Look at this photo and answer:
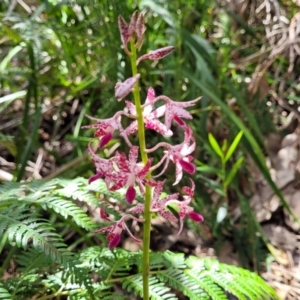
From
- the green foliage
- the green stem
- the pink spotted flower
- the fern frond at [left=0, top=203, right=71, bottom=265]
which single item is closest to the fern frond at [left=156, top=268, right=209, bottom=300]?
the green foliage

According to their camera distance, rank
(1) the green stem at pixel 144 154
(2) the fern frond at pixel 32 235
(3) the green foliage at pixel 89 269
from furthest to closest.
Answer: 1. (3) the green foliage at pixel 89 269
2. (2) the fern frond at pixel 32 235
3. (1) the green stem at pixel 144 154

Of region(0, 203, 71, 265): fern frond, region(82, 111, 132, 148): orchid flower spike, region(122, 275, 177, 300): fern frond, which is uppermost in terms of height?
region(82, 111, 132, 148): orchid flower spike

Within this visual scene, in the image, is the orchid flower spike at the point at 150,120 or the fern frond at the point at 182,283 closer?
the orchid flower spike at the point at 150,120

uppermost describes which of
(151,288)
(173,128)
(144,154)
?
(173,128)

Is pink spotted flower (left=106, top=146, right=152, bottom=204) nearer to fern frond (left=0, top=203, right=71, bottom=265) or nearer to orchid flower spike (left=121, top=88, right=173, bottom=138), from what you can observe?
orchid flower spike (left=121, top=88, right=173, bottom=138)

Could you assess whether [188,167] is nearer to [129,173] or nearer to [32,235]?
[129,173]

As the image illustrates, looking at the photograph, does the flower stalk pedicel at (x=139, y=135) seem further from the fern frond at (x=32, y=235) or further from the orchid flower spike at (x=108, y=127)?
the fern frond at (x=32, y=235)

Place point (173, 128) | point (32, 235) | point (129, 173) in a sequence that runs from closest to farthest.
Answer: point (129, 173)
point (32, 235)
point (173, 128)

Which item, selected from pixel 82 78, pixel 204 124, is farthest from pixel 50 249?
pixel 82 78

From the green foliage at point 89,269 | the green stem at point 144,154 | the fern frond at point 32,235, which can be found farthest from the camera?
the green foliage at point 89,269

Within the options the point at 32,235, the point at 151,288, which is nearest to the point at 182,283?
the point at 151,288

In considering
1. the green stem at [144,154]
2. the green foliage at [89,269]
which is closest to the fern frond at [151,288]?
the green foliage at [89,269]

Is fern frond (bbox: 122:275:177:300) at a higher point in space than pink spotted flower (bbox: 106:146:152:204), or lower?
lower

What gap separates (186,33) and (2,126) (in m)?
1.14
